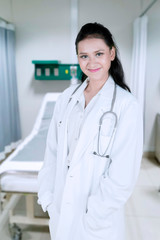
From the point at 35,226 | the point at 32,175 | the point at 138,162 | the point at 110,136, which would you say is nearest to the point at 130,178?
the point at 138,162

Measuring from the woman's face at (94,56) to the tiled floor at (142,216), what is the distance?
1.51 m

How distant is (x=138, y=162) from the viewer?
0.82 metres

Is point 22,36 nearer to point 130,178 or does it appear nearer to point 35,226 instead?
point 35,226

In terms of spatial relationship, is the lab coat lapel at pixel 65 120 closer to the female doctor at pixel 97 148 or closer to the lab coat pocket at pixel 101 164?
the female doctor at pixel 97 148

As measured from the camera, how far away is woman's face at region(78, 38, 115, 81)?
0.81 metres

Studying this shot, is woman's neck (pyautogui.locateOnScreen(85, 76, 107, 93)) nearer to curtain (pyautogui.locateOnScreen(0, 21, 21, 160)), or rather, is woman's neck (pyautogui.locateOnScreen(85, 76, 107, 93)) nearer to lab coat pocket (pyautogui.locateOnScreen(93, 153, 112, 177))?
lab coat pocket (pyautogui.locateOnScreen(93, 153, 112, 177))

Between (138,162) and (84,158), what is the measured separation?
221mm

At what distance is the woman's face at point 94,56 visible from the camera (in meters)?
0.81

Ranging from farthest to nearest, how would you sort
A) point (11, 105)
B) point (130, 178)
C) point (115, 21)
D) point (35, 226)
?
point (11, 105) < point (115, 21) < point (35, 226) < point (130, 178)

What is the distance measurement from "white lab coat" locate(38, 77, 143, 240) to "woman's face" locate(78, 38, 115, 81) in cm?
10

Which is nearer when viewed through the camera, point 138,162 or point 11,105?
point 138,162

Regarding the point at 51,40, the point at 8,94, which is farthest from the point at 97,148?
the point at 51,40

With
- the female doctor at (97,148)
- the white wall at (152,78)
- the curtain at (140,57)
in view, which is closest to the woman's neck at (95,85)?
the female doctor at (97,148)

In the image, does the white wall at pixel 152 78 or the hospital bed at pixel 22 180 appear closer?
the hospital bed at pixel 22 180
